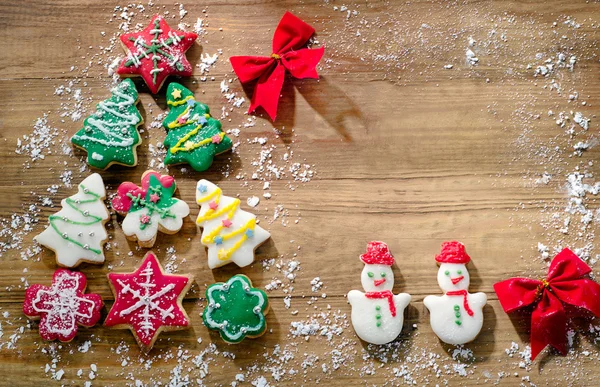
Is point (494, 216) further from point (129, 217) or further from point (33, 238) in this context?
point (33, 238)

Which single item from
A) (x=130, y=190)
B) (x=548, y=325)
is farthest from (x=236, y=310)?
(x=548, y=325)

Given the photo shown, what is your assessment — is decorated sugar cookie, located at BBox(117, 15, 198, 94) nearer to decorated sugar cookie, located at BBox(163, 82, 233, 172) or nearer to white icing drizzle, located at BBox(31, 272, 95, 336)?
decorated sugar cookie, located at BBox(163, 82, 233, 172)

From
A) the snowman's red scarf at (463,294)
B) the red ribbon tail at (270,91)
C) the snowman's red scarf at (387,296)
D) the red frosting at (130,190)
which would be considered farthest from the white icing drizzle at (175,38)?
the snowman's red scarf at (463,294)

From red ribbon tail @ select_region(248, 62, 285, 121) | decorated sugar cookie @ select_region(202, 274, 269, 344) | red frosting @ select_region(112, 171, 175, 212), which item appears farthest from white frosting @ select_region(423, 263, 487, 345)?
red frosting @ select_region(112, 171, 175, 212)

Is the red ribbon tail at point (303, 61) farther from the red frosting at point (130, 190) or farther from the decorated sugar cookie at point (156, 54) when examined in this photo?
the red frosting at point (130, 190)

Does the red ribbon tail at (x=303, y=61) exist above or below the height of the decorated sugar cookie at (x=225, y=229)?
above

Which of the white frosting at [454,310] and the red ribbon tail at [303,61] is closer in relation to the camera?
the white frosting at [454,310]

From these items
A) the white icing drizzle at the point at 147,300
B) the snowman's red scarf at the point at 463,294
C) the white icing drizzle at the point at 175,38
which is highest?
the white icing drizzle at the point at 175,38
